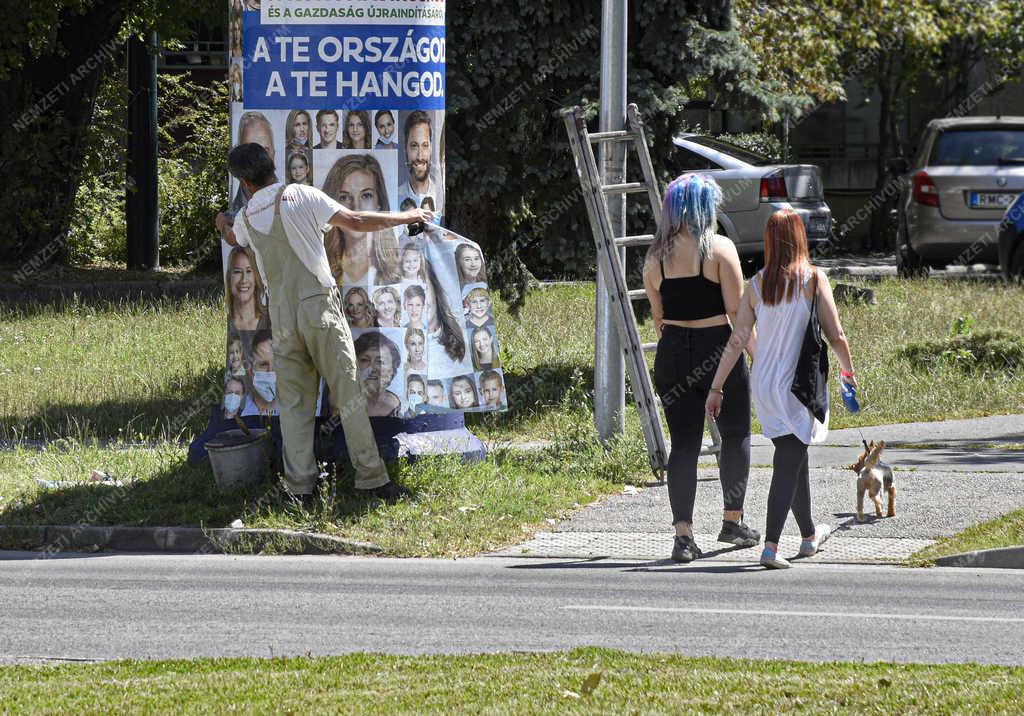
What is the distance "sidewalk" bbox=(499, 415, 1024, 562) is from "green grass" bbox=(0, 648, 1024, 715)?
2.60m

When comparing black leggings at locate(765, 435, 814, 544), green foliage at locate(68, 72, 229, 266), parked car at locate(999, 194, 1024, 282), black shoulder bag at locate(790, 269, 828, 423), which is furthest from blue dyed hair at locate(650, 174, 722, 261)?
green foliage at locate(68, 72, 229, 266)

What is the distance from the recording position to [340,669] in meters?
6.38

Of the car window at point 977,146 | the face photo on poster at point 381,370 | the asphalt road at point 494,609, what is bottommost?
the asphalt road at point 494,609

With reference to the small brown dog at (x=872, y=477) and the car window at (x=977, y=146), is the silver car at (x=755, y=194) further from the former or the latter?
the small brown dog at (x=872, y=477)

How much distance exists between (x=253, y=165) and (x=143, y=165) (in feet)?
51.7

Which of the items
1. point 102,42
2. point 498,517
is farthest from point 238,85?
point 102,42

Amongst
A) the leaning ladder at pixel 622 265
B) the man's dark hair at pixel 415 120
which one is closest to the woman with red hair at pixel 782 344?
the leaning ladder at pixel 622 265

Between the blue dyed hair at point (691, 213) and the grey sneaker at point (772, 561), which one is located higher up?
the blue dyed hair at point (691, 213)

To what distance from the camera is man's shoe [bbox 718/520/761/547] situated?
8.98m

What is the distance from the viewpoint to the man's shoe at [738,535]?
29.5ft

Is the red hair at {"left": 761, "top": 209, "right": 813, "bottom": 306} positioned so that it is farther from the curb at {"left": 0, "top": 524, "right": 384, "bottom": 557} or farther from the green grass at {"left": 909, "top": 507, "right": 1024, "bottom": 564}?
the curb at {"left": 0, "top": 524, "right": 384, "bottom": 557}

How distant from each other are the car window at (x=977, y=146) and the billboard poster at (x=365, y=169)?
11876mm

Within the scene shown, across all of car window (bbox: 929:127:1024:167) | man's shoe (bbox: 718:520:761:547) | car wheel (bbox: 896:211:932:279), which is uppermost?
car window (bbox: 929:127:1024:167)

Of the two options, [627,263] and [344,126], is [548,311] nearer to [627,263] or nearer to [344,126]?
[627,263]
